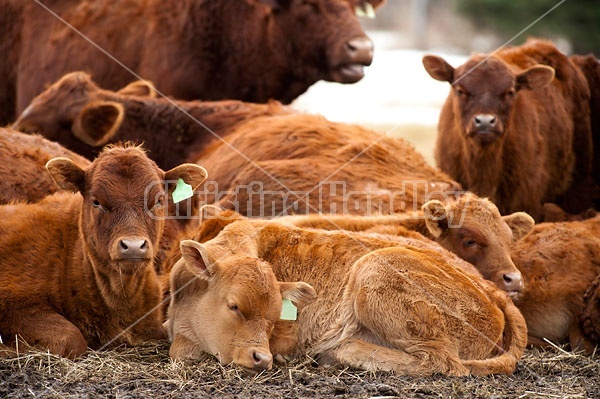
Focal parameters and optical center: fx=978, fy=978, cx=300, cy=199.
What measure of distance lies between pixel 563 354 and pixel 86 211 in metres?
2.96

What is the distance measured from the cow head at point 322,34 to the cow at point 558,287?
339 cm

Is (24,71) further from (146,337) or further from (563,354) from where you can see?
(563,354)

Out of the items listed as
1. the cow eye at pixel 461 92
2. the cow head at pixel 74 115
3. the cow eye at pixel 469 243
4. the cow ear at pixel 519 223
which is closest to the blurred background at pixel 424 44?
the cow eye at pixel 461 92

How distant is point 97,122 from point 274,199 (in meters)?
1.76

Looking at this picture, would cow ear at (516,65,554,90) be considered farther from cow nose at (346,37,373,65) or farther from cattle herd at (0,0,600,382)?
cow nose at (346,37,373,65)

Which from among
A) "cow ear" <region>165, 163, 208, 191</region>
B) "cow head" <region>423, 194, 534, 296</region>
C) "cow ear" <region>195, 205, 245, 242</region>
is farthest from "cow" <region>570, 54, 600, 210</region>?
"cow ear" <region>165, 163, 208, 191</region>

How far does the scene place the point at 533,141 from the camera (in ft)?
29.8

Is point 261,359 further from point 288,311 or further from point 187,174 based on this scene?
point 187,174

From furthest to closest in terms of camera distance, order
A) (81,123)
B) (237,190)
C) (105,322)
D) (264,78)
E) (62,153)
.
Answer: (264,78) < (81,123) < (237,190) < (62,153) < (105,322)

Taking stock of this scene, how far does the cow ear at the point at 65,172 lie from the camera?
5.50 m

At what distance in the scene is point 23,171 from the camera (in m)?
6.56

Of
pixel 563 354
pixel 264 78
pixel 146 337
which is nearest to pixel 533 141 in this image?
pixel 264 78

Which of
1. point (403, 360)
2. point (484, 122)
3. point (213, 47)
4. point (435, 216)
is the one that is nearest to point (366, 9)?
point (213, 47)

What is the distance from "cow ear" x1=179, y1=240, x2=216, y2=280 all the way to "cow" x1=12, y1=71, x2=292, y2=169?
2.86 m
